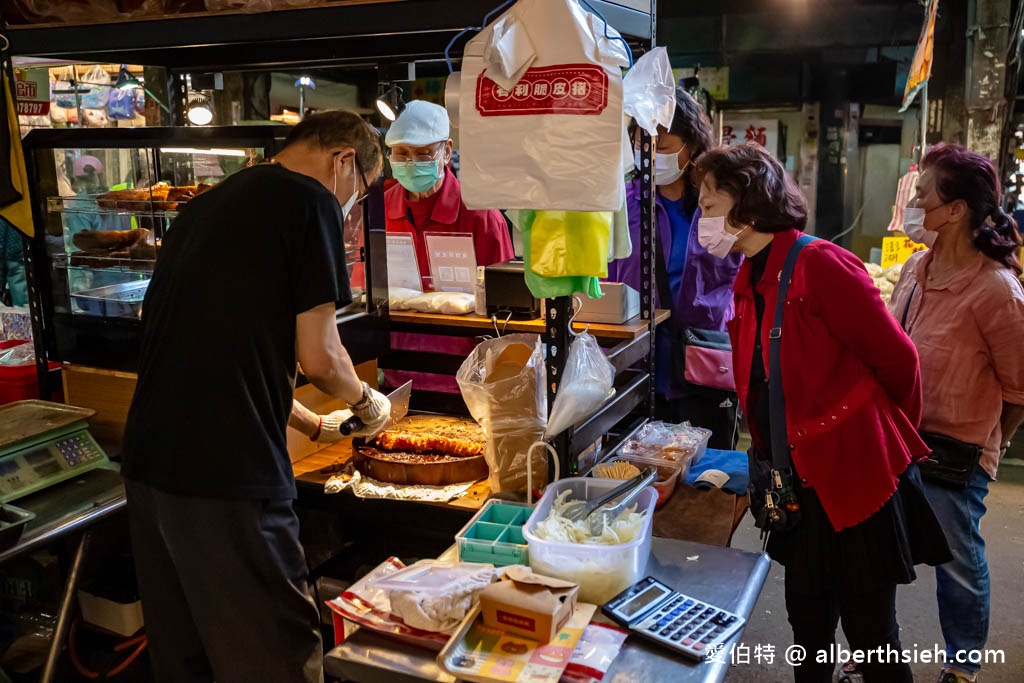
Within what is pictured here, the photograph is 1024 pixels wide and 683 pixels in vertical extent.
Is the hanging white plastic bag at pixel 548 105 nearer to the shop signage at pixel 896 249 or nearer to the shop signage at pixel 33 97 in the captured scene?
the shop signage at pixel 33 97

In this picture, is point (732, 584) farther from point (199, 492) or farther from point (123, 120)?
point (123, 120)

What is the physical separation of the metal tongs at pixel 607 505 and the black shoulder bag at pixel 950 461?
1.32 m

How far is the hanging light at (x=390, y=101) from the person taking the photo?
4.73 meters

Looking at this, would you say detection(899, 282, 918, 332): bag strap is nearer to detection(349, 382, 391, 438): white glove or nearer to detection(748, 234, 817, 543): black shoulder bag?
detection(748, 234, 817, 543): black shoulder bag

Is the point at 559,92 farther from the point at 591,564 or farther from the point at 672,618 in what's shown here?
the point at 672,618

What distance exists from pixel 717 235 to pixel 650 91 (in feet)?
1.66

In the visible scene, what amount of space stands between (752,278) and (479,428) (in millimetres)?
1121

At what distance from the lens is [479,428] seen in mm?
3133

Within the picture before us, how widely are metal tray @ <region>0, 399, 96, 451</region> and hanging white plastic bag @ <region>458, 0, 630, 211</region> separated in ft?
6.28

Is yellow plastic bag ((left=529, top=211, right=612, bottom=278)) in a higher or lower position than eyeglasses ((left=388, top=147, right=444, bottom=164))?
lower

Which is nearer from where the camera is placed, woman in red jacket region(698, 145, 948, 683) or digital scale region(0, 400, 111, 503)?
woman in red jacket region(698, 145, 948, 683)

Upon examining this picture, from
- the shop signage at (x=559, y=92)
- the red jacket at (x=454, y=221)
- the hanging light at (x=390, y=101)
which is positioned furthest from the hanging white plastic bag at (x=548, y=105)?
the hanging light at (x=390, y=101)

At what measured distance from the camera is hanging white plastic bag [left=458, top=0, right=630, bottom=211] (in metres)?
2.11

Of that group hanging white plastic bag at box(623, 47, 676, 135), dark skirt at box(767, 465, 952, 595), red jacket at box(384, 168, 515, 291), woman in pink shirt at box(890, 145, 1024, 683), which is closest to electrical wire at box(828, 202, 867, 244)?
red jacket at box(384, 168, 515, 291)
